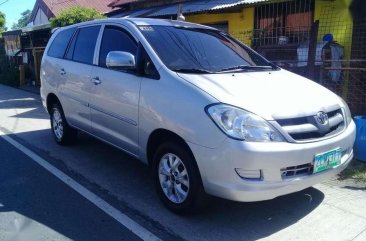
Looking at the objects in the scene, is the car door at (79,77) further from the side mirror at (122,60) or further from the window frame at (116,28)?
the side mirror at (122,60)

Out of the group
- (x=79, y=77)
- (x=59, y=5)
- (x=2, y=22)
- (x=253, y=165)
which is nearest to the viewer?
(x=253, y=165)

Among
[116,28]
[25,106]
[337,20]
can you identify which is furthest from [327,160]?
[25,106]

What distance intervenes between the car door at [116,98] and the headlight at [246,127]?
1.21m

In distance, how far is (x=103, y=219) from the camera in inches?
156

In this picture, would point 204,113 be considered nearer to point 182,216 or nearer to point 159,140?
point 159,140

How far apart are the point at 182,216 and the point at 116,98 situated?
5.08ft

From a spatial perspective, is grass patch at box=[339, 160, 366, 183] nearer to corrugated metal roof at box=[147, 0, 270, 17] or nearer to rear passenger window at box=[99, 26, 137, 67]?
rear passenger window at box=[99, 26, 137, 67]

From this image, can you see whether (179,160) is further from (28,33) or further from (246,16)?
(28,33)

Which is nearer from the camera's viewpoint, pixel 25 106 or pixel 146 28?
pixel 146 28

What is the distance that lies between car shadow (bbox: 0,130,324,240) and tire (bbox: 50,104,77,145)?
754mm

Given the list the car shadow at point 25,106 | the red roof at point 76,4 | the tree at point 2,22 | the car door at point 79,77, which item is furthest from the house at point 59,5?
the car door at point 79,77

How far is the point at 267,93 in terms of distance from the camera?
3.82m

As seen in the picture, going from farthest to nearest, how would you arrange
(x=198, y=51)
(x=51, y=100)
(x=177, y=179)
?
(x=51, y=100), (x=198, y=51), (x=177, y=179)

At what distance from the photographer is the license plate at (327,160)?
3629 mm
